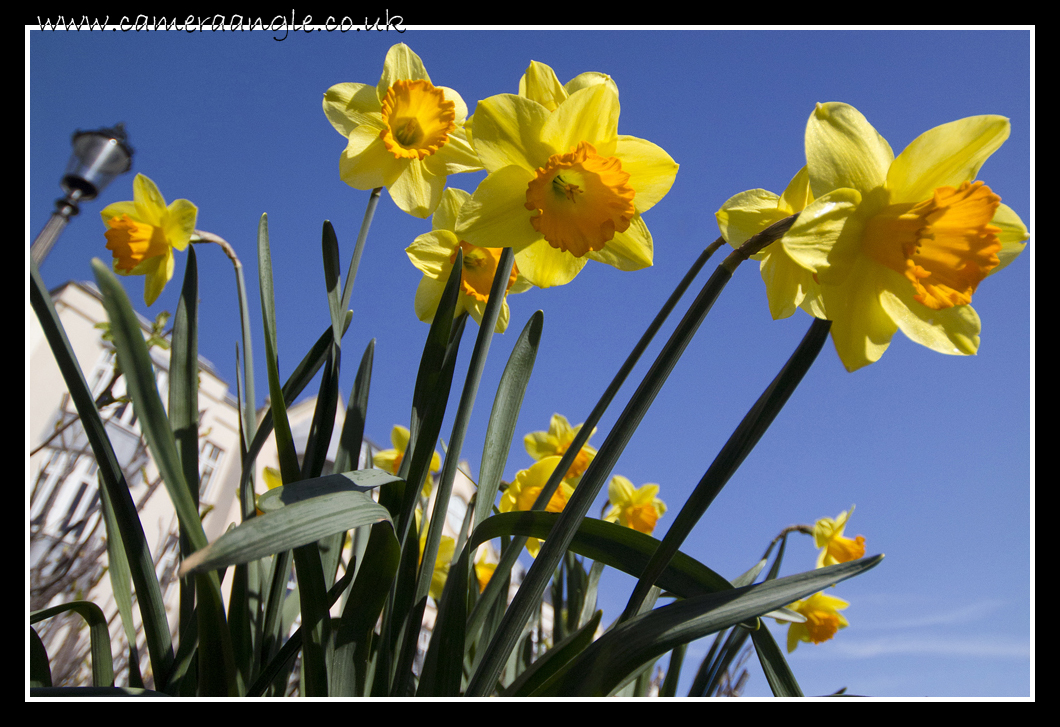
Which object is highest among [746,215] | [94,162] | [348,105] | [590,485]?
[94,162]

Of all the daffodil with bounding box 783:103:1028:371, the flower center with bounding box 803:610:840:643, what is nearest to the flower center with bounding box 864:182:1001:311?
the daffodil with bounding box 783:103:1028:371

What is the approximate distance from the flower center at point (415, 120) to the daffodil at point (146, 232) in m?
0.40

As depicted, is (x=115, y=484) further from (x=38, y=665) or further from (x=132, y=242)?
(x=132, y=242)

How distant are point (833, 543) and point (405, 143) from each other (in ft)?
5.35

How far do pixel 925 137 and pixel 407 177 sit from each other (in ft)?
2.34

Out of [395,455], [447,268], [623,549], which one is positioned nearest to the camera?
[623,549]

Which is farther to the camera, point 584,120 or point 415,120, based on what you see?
point 415,120

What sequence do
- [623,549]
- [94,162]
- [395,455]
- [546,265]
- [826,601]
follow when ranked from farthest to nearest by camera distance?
[94,162] < [826,601] < [395,455] < [546,265] < [623,549]

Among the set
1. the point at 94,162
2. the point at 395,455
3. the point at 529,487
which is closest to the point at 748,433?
the point at 529,487

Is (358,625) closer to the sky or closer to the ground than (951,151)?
closer to the ground

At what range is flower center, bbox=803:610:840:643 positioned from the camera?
5.31ft

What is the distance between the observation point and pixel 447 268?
3.30 feet

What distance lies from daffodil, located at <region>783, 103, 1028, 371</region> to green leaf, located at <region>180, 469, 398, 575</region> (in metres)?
0.49
